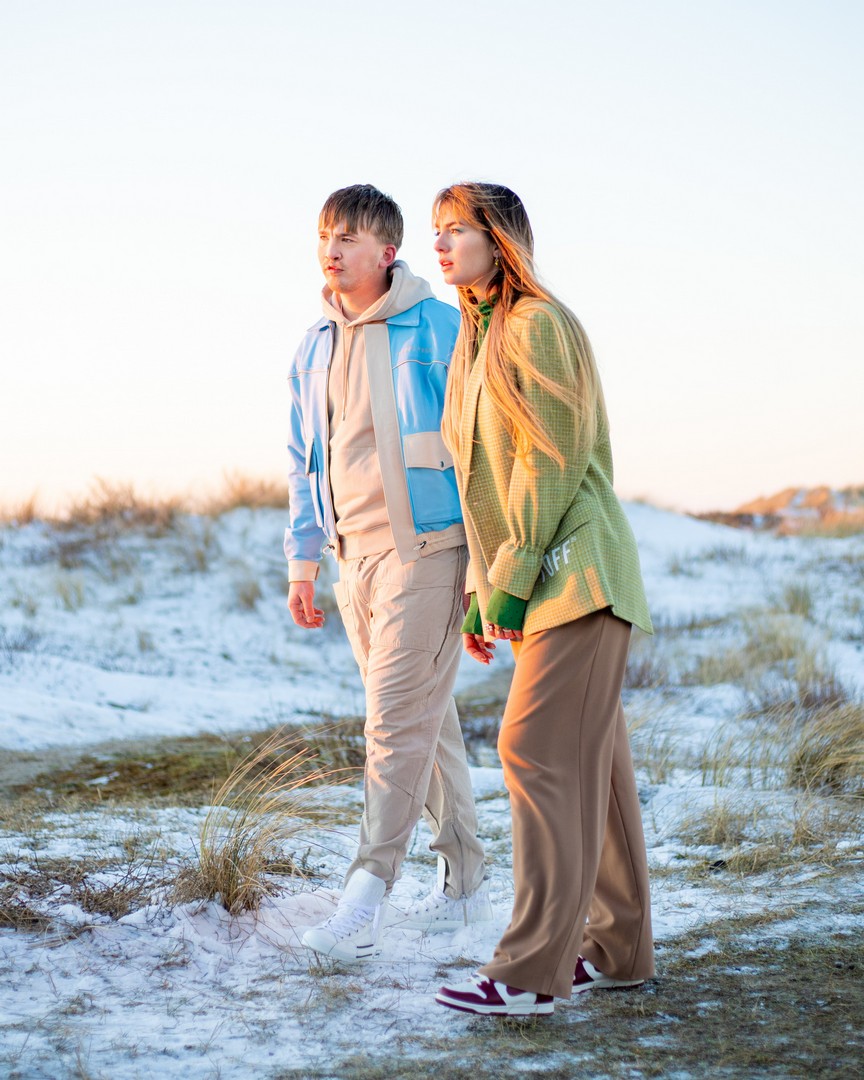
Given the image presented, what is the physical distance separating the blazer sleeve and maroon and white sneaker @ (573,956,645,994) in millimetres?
1010

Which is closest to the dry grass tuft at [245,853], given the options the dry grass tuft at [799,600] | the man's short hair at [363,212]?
the man's short hair at [363,212]

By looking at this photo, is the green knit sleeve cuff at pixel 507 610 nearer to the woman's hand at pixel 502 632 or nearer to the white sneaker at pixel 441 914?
the woman's hand at pixel 502 632

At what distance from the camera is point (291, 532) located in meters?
3.55

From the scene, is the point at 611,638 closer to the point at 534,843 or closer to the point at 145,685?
the point at 534,843

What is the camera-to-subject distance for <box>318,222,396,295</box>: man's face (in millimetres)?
3232

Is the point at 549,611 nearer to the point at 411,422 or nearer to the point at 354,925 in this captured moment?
the point at 411,422

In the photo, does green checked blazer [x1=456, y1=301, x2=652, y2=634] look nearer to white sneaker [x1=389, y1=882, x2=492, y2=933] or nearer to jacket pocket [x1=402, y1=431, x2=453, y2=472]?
jacket pocket [x1=402, y1=431, x2=453, y2=472]

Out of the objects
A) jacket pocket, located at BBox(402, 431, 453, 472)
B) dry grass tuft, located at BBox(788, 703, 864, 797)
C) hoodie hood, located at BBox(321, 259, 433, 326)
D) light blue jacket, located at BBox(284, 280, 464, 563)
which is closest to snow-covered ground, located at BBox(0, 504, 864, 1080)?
dry grass tuft, located at BBox(788, 703, 864, 797)

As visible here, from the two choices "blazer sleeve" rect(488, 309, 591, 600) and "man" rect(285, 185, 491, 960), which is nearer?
"blazer sleeve" rect(488, 309, 591, 600)

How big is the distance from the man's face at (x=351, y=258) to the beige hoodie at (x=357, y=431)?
2.5 inches

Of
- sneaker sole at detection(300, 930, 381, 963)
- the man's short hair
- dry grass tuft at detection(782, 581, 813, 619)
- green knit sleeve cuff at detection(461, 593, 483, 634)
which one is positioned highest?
the man's short hair

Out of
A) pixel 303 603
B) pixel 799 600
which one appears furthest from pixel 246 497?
pixel 303 603

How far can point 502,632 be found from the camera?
8.63 ft

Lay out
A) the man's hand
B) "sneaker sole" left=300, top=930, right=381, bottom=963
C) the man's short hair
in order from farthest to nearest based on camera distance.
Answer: the man's hand → the man's short hair → "sneaker sole" left=300, top=930, right=381, bottom=963
